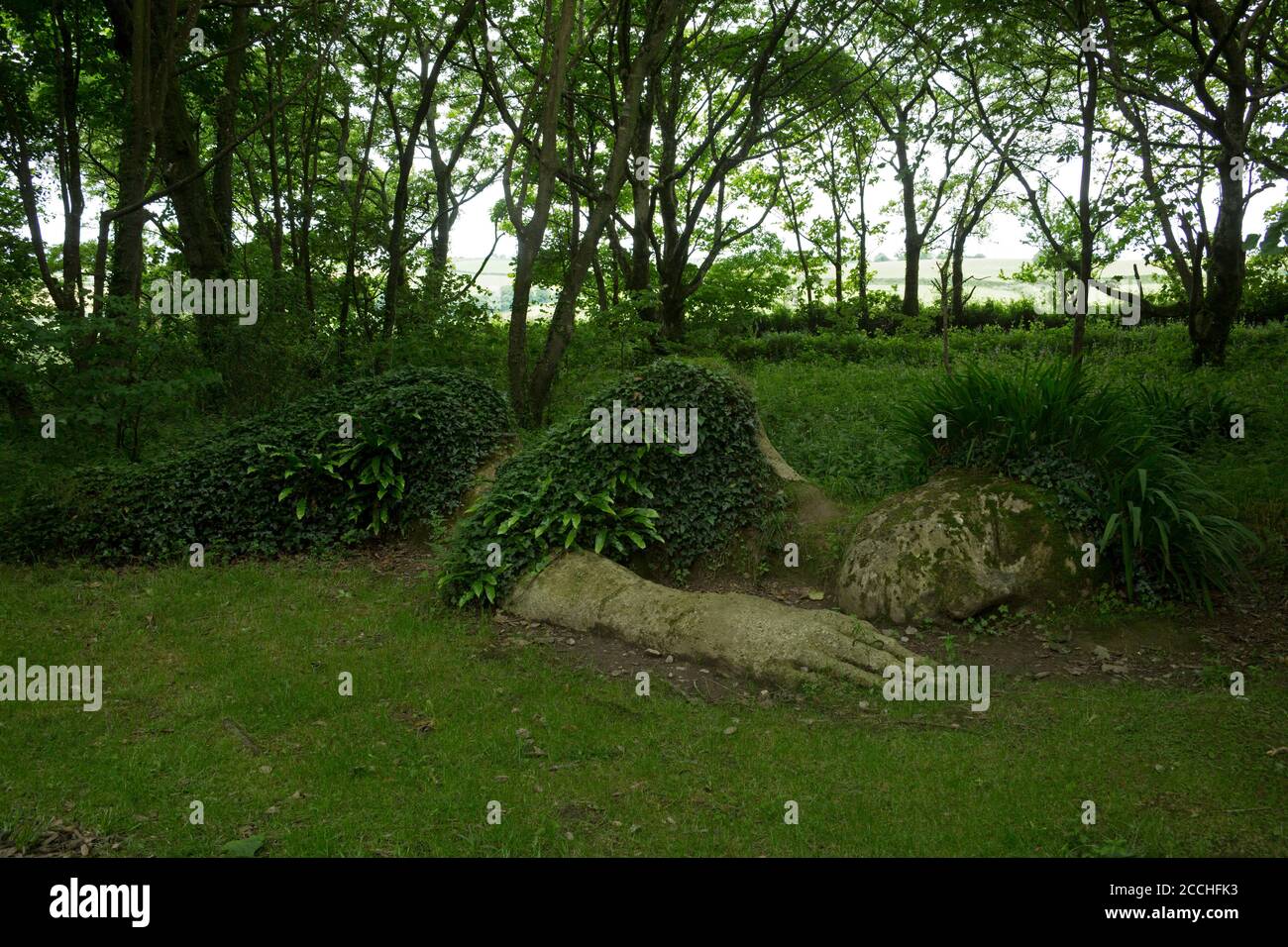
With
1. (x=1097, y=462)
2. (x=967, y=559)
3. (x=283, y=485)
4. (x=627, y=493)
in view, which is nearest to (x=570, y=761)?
(x=627, y=493)

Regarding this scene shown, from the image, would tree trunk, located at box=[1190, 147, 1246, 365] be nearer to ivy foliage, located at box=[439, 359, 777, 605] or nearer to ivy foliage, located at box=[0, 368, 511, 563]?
ivy foliage, located at box=[439, 359, 777, 605]

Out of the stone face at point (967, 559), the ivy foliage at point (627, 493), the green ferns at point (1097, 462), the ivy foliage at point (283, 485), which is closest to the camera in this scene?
the green ferns at point (1097, 462)

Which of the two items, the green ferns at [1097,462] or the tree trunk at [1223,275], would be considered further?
the tree trunk at [1223,275]

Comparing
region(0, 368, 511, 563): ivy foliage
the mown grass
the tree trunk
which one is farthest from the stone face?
the tree trunk

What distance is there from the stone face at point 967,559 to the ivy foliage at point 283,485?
4745 mm

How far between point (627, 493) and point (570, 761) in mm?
3702

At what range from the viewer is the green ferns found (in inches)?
298

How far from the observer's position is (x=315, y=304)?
14.4 metres

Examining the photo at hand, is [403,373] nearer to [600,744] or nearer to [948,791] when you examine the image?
[600,744]

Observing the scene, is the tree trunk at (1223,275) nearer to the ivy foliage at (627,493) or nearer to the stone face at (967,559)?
the stone face at (967,559)

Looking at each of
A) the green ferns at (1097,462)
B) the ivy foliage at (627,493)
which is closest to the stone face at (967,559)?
the green ferns at (1097,462)

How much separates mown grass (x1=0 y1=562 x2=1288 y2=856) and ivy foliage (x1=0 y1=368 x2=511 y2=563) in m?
2.15

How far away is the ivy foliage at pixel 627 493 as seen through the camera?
8656 millimetres
